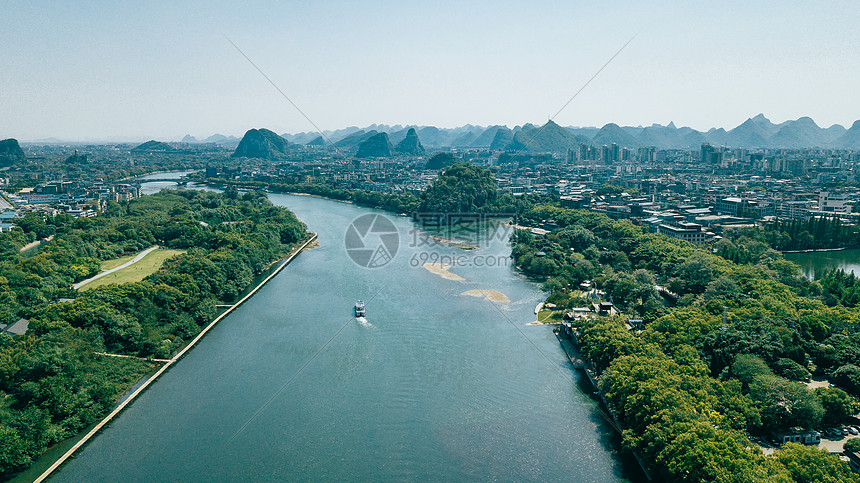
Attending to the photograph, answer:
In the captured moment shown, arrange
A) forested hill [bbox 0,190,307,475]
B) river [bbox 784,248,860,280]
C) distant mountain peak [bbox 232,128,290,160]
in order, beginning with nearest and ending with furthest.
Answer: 1. forested hill [bbox 0,190,307,475]
2. river [bbox 784,248,860,280]
3. distant mountain peak [bbox 232,128,290,160]

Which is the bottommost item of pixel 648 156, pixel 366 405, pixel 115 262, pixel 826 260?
pixel 366 405

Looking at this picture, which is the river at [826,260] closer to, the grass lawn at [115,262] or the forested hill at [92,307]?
the forested hill at [92,307]

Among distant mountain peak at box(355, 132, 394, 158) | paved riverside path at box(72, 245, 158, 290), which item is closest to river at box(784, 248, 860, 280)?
paved riverside path at box(72, 245, 158, 290)

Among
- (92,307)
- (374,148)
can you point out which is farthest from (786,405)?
(374,148)

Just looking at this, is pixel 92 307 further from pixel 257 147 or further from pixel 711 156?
pixel 257 147

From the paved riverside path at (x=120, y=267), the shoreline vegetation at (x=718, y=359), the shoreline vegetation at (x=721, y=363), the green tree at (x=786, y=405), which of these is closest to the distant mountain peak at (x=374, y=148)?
the paved riverside path at (x=120, y=267)

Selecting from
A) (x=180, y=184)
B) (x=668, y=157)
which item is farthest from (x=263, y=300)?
(x=668, y=157)

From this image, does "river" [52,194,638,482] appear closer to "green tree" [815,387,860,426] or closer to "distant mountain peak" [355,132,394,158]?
"green tree" [815,387,860,426]
